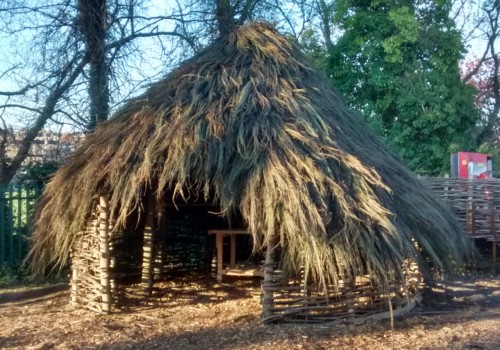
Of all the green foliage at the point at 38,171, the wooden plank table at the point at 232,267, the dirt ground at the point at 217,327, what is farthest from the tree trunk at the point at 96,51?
the dirt ground at the point at 217,327

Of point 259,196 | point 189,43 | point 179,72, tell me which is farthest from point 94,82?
point 259,196

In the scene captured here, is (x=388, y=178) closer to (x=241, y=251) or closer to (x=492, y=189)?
(x=241, y=251)

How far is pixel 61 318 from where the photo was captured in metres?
9.21

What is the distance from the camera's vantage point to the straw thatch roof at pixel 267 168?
314 inches

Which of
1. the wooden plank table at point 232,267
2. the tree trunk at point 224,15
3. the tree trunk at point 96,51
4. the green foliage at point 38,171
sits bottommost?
the wooden plank table at point 232,267

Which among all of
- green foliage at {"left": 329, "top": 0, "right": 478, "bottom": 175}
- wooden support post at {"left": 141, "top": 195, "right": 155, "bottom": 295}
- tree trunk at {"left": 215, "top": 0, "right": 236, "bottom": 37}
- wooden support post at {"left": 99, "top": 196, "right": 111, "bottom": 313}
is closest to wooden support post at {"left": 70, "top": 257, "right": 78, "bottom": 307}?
wooden support post at {"left": 99, "top": 196, "right": 111, "bottom": 313}

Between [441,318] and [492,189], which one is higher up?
[492,189]

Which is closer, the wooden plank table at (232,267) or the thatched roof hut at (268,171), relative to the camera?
the thatched roof hut at (268,171)

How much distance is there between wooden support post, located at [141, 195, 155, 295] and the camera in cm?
1045

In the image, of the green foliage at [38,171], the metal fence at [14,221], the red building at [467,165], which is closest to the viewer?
the metal fence at [14,221]

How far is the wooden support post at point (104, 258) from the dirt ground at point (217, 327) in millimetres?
229

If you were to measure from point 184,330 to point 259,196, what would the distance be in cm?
198

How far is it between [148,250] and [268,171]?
3307 millimetres

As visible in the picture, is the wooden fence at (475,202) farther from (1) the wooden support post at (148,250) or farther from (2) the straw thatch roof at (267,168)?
(1) the wooden support post at (148,250)
